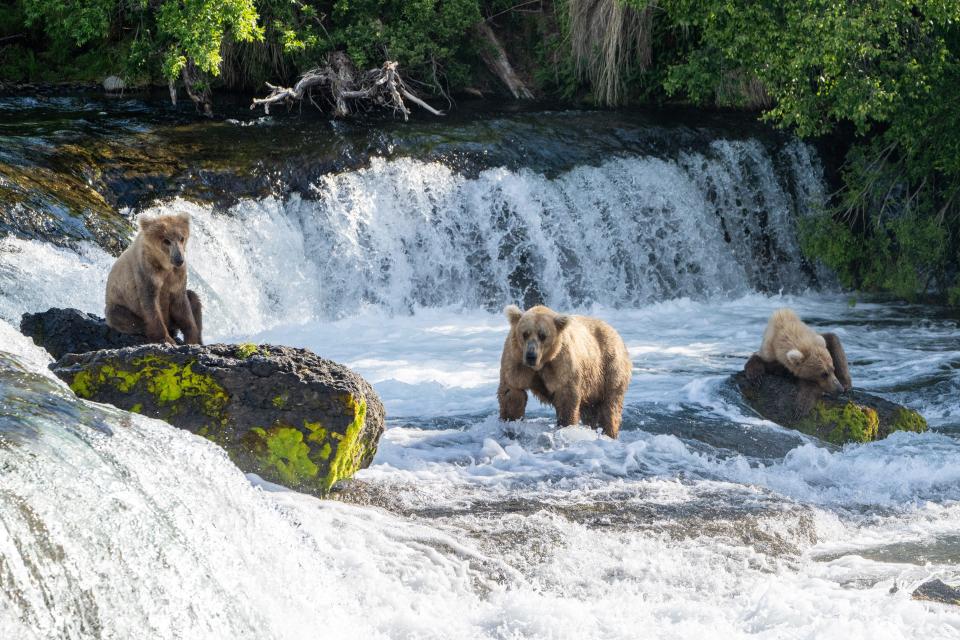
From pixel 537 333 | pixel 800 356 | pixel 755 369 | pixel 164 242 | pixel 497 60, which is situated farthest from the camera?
pixel 497 60

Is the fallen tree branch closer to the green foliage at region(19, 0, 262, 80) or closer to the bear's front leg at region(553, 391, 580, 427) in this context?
the green foliage at region(19, 0, 262, 80)

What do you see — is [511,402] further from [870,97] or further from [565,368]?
[870,97]

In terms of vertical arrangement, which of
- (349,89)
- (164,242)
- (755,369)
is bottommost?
(755,369)

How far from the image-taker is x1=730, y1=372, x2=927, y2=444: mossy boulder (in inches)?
331

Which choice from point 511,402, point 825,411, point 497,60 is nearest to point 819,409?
point 825,411

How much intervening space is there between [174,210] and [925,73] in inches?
316

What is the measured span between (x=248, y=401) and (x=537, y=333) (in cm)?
198

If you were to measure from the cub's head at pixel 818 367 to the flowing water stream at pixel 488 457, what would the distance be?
487 mm

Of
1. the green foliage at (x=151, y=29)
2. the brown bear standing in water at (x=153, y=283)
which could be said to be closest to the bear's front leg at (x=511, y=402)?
the brown bear standing in water at (x=153, y=283)

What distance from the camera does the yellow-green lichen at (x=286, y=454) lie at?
5930mm

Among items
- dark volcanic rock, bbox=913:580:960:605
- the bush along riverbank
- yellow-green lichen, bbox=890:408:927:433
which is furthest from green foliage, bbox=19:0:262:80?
dark volcanic rock, bbox=913:580:960:605

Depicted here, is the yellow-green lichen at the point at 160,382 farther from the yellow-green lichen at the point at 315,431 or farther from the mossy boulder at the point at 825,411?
the mossy boulder at the point at 825,411

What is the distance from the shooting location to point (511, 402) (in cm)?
775

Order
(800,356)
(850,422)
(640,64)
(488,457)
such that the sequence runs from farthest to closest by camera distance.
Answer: (640,64)
(800,356)
(850,422)
(488,457)
